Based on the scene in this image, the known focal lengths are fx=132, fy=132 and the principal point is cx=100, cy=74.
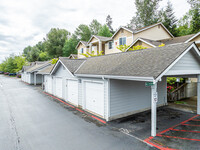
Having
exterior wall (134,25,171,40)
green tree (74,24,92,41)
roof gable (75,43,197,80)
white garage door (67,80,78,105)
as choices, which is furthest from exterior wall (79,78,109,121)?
green tree (74,24,92,41)

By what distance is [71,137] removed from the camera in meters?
6.38

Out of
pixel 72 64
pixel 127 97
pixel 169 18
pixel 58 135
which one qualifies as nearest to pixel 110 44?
pixel 72 64

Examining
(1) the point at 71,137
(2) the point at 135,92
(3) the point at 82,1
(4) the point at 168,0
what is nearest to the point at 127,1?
(4) the point at 168,0

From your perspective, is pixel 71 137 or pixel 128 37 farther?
pixel 128 37

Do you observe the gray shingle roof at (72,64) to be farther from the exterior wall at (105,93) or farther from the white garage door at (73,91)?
the exterior wall at (105,93)

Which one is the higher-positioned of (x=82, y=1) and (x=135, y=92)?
(x=82, y=1)

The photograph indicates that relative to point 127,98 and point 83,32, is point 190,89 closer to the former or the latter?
point 127,98

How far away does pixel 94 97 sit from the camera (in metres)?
9.50

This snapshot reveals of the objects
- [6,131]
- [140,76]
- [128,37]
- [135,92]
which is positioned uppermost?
[128,37]

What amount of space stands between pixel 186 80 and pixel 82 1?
14.9 m

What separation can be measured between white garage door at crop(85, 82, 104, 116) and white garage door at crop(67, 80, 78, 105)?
1603 mm

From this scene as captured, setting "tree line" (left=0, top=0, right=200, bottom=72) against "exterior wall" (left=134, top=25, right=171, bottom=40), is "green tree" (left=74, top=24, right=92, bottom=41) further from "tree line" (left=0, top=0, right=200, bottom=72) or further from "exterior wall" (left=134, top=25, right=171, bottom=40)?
→ "exterior wall" (left=134, top=25, right=171, bottom=40)

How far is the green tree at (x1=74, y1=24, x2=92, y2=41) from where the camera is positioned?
2130 inches

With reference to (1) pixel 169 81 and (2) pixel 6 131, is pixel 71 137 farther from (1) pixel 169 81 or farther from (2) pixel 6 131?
(1) pixel 169 81
